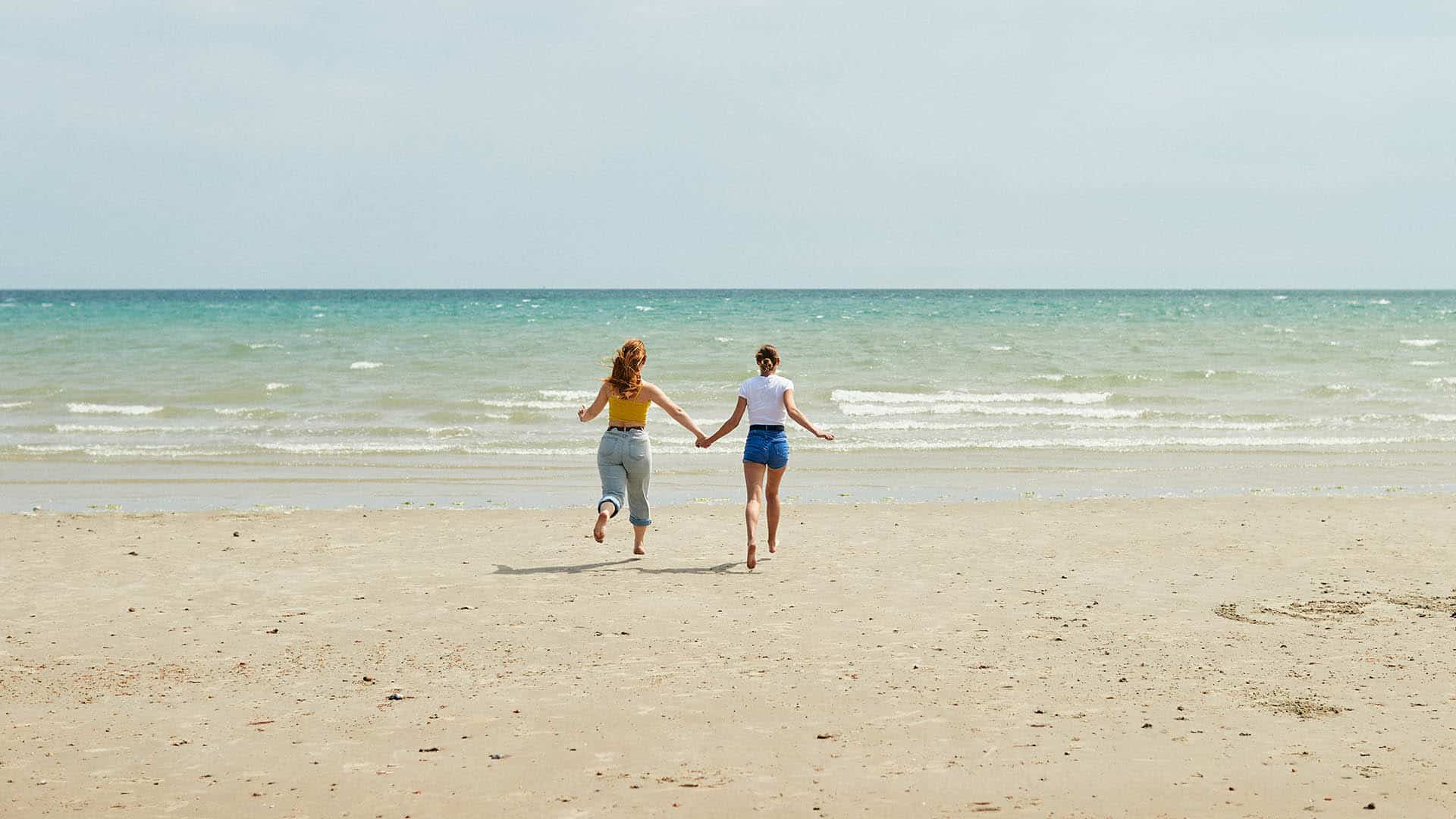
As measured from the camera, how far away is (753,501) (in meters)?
9.02

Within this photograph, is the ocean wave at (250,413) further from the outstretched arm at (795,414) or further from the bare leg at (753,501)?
the outstretched arm at (795,414)

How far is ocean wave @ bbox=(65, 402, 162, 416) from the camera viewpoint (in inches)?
814

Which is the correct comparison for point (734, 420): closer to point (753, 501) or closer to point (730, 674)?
point (753, 501)

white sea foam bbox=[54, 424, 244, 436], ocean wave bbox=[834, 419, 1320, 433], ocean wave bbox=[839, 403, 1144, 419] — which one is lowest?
ocean wave bbox=[834, 419, 1320, 433]

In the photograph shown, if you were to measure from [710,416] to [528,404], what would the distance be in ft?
11.2

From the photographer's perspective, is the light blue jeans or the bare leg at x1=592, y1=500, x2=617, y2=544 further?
the light blue jeans

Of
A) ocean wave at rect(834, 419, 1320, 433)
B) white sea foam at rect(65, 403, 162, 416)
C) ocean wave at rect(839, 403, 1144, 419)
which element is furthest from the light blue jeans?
white sea foam at rect(65, 403, 162, 416)

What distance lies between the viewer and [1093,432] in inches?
733

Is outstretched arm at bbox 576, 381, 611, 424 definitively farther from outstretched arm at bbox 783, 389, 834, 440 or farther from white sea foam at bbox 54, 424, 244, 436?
white sea foam at bbox 54, 424, 244, 436

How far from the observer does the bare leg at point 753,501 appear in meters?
8.71

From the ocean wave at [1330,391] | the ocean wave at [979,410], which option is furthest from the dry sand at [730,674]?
the ocean wave at [1330,391]

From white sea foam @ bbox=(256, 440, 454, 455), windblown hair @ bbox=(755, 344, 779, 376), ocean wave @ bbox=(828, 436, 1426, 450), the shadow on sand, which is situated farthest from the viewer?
ocean wave @ bbox=(828, 436, 1426, 450)

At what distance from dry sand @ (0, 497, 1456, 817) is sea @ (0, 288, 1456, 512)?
3442 millimetres

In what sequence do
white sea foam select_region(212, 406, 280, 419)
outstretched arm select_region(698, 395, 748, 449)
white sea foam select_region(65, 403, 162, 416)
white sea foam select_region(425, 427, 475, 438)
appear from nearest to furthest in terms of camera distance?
1. outstretched arm select_region(698, 395, 748, 449)
2. white sea foam select_region(425, 427, 475, 438)
3. white sea foam select_region(212, 406, 280, 419)
4. white sea foam select_region(65, 403, 162, 416)
